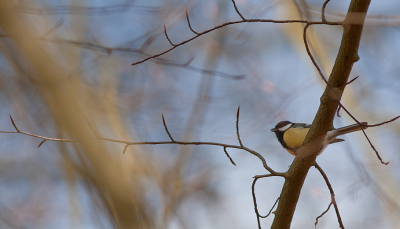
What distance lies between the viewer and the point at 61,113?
206cm

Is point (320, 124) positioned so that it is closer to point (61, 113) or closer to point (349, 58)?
point (349, 58)

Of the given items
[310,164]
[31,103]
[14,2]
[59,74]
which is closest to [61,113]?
[59,74]

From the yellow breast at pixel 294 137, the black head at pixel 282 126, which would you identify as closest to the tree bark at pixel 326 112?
the yellow breast at pixel 294 137

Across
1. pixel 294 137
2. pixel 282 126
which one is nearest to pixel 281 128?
pixel 282 126

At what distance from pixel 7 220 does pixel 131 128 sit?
2.73 metres

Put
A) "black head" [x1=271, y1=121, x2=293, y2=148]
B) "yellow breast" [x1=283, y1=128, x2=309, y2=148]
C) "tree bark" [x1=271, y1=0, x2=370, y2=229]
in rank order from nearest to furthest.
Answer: "tree bark" [x1=271, y1=0, x2=370, y2=229]
"yellow breast" [x1=283, y1=128, x2=309, y2=148]
"black head" [x1=271, y1=121, x2=293, y2=148]

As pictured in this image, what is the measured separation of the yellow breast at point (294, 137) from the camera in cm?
324

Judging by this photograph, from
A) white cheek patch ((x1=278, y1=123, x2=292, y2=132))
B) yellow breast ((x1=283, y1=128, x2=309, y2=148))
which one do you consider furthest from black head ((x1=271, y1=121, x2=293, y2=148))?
yellow breast ((x1=283, y1=128, x2=309, y2=148))

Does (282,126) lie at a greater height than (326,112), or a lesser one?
greater

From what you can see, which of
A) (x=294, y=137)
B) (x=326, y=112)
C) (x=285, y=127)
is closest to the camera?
(x=326, y=112)

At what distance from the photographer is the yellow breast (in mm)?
3242

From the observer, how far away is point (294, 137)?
329 cm

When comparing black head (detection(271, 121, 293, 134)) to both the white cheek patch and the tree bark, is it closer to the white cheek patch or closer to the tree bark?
the white cheek patch

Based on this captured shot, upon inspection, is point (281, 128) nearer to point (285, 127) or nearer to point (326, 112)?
point (285, 127)
